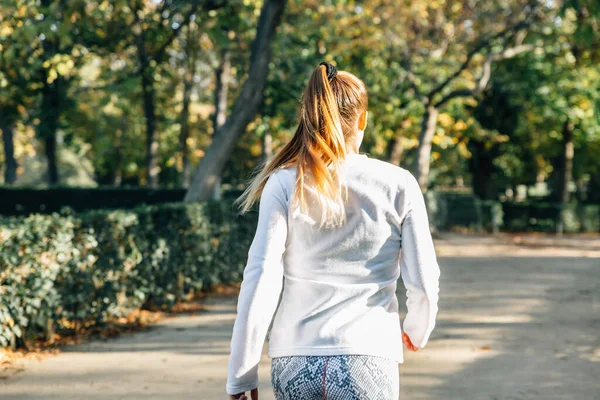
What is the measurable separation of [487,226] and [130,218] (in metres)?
22.5

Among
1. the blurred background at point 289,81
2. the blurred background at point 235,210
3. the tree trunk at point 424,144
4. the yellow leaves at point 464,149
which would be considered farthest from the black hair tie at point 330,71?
the yellow leaves at point 464,149

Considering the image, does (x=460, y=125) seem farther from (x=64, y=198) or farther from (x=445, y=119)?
(x=64, y=198)

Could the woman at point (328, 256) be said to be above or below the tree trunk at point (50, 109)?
below

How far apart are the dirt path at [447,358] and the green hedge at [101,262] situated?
411 millimetres

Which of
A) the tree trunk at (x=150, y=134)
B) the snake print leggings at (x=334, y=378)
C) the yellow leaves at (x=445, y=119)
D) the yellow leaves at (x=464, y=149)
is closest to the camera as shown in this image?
the snake print leggings at (x=334, y=378)

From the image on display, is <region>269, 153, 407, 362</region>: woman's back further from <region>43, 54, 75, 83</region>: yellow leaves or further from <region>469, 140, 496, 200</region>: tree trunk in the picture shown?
<region>469, 140, 496, 200</region>: tree trunk

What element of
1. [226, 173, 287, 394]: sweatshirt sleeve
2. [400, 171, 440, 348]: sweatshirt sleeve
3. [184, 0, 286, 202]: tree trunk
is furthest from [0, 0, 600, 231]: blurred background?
[226, 173, 287, 394]: sweatshirt sleeve

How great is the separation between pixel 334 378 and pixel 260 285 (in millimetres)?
349

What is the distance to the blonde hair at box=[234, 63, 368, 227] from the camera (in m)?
2.19

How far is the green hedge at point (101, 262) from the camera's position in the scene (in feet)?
22.2

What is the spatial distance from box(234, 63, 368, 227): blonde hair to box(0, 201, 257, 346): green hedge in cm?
499

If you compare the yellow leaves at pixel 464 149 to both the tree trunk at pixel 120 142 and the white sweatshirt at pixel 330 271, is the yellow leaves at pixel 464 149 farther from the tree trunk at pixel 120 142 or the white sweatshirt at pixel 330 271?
the white sweatshirt at pixel 330 271

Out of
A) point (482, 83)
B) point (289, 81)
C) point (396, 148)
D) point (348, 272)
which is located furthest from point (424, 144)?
point (348, 272)

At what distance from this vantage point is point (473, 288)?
1234cm
